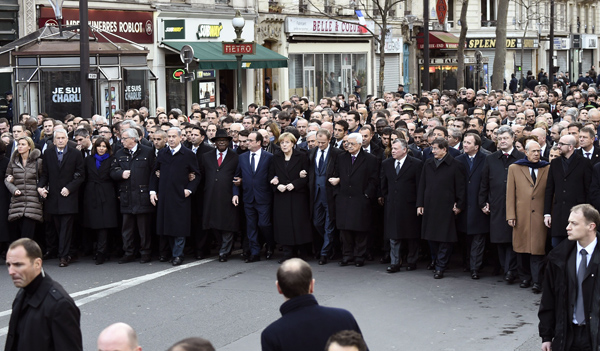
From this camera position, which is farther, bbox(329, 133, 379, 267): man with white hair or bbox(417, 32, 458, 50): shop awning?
bbox(417, 32, 458, 50): shop awning

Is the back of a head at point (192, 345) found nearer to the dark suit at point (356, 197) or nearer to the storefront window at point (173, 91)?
the dark suit at point (356, 197)

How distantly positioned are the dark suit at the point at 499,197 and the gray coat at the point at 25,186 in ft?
20.4

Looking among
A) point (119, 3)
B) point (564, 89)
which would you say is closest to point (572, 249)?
point (119, 3)

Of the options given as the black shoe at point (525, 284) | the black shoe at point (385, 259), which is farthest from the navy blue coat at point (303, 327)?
the black shoe at point (385, 259)

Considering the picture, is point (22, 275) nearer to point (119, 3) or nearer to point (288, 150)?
point (288, 150)

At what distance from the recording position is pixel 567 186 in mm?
11164

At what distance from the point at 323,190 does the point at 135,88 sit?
42.7ft

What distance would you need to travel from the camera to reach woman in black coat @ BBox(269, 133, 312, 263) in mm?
13656

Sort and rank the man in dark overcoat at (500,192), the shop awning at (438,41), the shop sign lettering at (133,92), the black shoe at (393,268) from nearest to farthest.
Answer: the man in dark overcoat at (500,192)
the black shoe at (393,268)
the shop sign lettering at (133,92)
the shop awning at (438,41)

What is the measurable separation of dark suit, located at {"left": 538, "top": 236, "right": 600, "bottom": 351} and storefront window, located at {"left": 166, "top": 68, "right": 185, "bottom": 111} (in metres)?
26.9

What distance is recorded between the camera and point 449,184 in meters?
12.6

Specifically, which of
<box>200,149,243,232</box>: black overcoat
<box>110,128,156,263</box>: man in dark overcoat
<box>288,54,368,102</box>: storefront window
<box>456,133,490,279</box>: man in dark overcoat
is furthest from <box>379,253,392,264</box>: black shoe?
<box>288,54,368,102</box>: storefront window

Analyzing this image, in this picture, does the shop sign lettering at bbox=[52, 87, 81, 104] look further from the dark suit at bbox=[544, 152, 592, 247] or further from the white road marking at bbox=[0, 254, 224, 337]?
the dark suit at bbox=[544, 152, 592, 247]

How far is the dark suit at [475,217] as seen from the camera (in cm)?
1247
